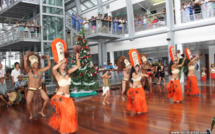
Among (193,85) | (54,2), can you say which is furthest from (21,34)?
(193,85)

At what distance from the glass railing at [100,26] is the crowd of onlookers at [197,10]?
4.65 metres

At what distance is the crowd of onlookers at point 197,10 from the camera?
9.85 meters

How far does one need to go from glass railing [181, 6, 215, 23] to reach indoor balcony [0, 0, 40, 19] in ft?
34.1

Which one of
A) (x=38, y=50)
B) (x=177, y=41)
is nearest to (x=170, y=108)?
(x=177, y=41)

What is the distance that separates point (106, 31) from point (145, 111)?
9058 millimetres

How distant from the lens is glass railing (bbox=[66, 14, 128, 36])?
12783 mm

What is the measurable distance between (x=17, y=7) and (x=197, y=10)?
1275cm

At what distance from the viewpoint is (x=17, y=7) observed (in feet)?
46.1

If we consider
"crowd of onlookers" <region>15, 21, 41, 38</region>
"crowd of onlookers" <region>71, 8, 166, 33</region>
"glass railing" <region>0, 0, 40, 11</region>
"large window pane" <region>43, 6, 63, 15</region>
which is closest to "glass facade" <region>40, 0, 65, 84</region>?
"large window pane" <region>43, 6, 63, 15</region>

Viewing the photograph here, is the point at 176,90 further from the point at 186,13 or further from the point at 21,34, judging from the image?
the point at 21,34

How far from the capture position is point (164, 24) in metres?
12.1

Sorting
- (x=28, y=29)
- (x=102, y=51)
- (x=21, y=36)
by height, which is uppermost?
(x=28, y=29)

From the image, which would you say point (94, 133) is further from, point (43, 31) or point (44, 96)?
point (43, 31)

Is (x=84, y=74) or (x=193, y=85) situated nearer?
(x=193, y=85)
